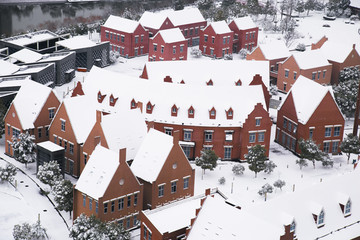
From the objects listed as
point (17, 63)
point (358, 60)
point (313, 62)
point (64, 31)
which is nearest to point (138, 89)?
point (17, 63)

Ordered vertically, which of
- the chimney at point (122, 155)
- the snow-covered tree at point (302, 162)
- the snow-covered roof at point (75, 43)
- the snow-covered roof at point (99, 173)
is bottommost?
the snow-covered tree at point (302, 162)

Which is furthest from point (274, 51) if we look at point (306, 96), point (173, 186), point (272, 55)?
point (173, 186)

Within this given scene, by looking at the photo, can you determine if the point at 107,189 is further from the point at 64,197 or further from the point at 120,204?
the point at 64,197

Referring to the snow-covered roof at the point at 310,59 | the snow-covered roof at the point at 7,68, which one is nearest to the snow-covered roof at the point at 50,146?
the snow-covered roof at the point at 7,68

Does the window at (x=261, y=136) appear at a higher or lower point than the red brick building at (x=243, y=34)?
lower

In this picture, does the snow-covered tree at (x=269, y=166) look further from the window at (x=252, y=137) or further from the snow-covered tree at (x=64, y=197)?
the snow-covered tree at (x=64, y=197)

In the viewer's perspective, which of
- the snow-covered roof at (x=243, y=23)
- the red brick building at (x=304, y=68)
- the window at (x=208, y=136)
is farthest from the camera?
the snow-covered roof at (x=243, y=23)
